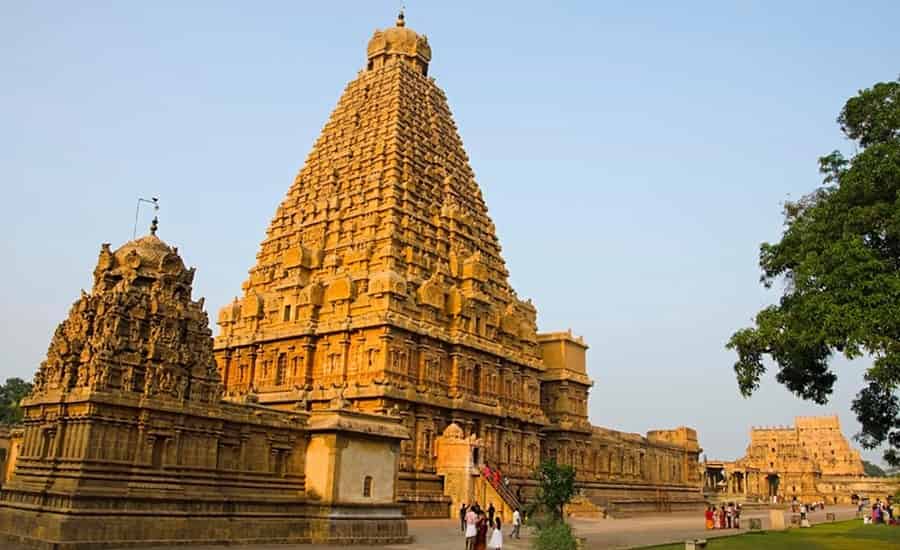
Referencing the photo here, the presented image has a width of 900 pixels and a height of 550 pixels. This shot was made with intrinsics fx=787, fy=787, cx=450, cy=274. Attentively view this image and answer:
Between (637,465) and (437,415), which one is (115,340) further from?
(637,465)

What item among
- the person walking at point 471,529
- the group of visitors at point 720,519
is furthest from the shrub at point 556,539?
the group of visitors at point 720,519

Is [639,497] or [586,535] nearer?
[586,535]

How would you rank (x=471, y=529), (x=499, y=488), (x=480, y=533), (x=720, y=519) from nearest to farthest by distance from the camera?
(x=480, y=533)
(x=471, y=529)
(x=499, y=488)
(x=720, y=519)

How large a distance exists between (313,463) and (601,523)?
21.3m

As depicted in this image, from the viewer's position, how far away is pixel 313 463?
28.0 meters

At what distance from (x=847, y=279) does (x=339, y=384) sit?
27074 millimetres

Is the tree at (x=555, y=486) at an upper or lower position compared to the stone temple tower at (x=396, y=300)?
lower

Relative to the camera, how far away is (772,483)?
331ft

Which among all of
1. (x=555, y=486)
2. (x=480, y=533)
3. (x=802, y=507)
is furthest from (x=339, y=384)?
(x=802, y=507)

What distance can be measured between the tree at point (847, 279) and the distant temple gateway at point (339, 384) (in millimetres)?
14450

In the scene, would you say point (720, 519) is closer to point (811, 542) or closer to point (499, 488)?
point (499, 488)

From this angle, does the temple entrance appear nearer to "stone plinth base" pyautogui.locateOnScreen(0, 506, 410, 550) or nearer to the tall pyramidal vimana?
the tall pyramidal vimana

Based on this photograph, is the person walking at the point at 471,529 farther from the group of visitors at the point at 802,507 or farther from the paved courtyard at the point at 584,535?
the group of visitors at the point at 802,507

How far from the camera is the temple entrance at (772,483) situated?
9943 centimetres
